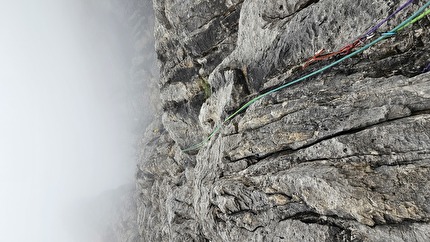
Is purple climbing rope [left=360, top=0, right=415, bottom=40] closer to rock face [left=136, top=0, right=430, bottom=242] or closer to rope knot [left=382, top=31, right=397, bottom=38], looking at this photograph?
rock face [left=136, top=0, right=430, bottom=242]

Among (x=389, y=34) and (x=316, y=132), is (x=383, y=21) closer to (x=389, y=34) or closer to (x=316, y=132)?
(x=389, y=34)

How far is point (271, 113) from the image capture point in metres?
12.0

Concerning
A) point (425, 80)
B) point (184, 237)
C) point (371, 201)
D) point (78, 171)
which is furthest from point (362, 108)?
point (78, 171)

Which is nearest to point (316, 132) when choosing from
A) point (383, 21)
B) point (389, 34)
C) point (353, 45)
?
point (353, 45)

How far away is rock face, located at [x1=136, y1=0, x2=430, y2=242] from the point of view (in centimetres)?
789

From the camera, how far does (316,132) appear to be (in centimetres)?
1017

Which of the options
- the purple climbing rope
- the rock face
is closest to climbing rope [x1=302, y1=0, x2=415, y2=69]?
the purple climbing rope

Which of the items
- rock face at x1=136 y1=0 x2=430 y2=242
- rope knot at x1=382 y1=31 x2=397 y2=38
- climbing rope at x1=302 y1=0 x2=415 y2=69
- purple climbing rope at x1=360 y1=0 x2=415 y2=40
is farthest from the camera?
rope knot at x1=382 y1=31 x2=397 y2=38

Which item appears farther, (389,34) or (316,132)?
(316,132)

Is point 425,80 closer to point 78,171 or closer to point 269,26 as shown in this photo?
point 269,26

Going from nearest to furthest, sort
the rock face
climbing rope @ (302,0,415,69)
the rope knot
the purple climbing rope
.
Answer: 1. the rock face
2. the purple climbing rope
3. climbing rope @ (302,0,415,69)
4. the rope knot

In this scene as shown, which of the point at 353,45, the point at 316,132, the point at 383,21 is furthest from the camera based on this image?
the point at 316,132

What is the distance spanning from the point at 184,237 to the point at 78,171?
72.6m

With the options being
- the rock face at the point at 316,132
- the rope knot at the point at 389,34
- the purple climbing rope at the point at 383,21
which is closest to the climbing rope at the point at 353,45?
the purple climbing rope at the point at 383,21
